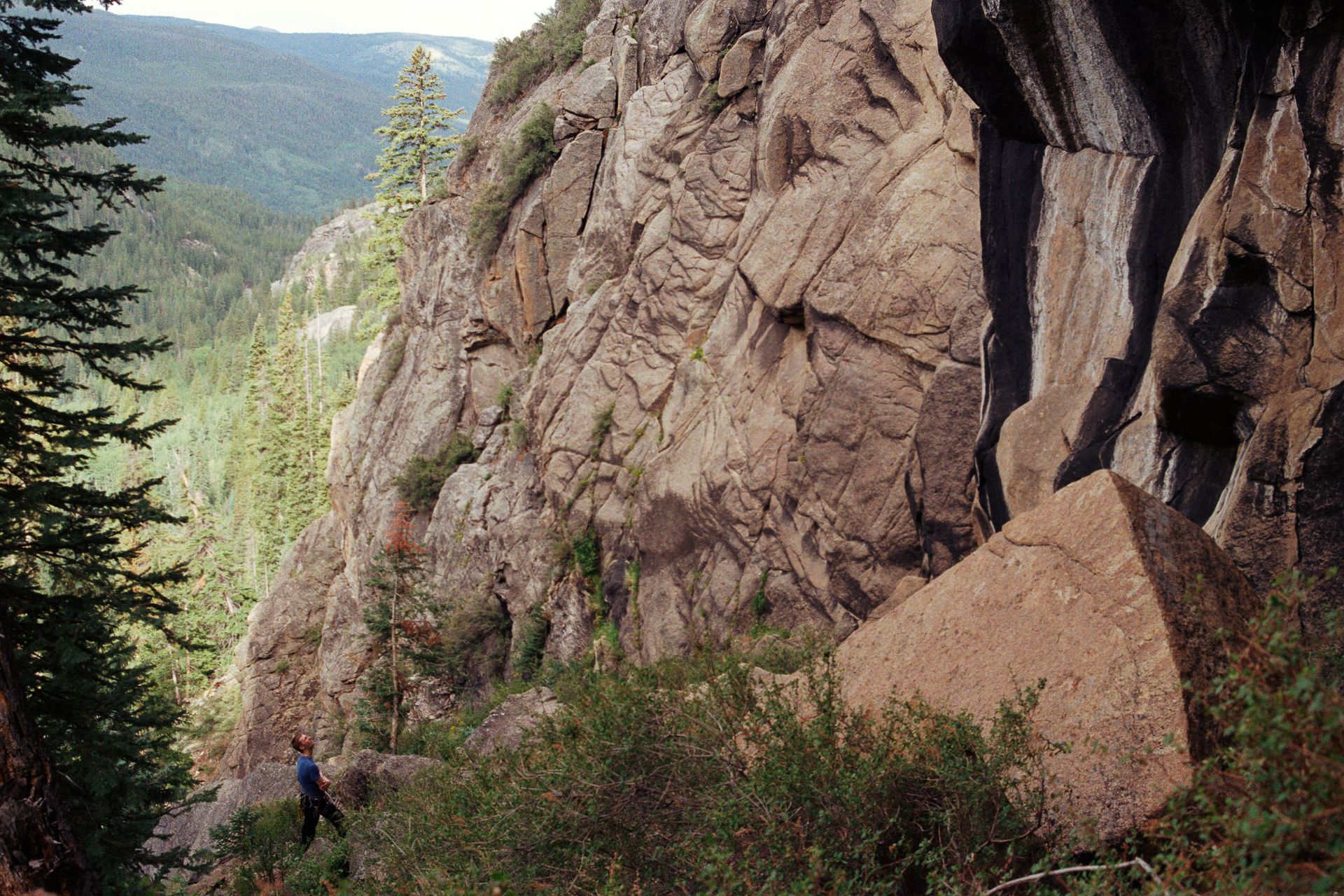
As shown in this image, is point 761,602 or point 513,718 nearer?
point 513,718

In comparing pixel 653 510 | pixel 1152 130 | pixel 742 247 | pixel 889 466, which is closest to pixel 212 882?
pixel 653 510

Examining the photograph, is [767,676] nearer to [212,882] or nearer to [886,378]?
[886,378]

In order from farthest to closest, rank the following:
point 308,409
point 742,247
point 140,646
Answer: point 308,409 → point 140,646 → point 742,247

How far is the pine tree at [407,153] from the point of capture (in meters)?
40.3

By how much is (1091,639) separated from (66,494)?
10707 mm

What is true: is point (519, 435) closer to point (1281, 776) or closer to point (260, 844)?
point (260, 844)

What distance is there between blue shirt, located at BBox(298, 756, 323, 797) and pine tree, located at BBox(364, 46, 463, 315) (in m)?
31.7

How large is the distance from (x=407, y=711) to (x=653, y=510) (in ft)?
23.9

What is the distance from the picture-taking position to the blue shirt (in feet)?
36.8

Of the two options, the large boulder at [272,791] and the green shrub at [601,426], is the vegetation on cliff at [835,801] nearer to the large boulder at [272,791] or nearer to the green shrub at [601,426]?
the large boulder at [272,791]

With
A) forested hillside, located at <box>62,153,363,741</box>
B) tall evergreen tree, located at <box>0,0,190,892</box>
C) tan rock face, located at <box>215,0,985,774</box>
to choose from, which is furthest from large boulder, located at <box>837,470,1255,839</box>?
tall evergreen tree, located at <box>0,0,190,892</box>

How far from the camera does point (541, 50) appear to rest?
27.5m

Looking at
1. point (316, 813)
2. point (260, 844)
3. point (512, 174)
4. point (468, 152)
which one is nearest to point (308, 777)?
point (316, 813)

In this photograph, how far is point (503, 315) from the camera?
25.4m
